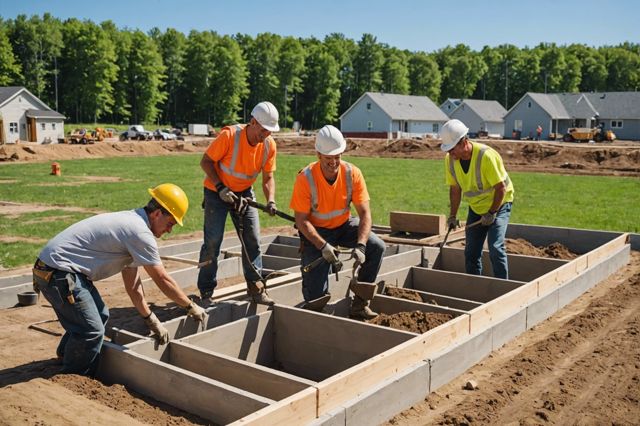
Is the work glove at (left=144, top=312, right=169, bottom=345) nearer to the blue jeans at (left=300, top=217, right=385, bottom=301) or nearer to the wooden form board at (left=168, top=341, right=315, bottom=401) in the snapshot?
the wooden form board at (left=168, top=341, right=315, bottom=401)

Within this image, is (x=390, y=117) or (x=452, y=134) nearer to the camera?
(x=452, y=134)

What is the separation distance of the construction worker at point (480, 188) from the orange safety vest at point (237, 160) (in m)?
1.96

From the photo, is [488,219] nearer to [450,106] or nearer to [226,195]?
[226,195]

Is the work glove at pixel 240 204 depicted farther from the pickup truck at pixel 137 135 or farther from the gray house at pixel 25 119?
the pickup truck at pixel 137 135

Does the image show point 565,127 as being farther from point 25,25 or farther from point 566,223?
point 25,25

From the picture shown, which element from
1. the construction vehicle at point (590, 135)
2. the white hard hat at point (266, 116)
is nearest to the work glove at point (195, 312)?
the white hard hat at point (266, 116)

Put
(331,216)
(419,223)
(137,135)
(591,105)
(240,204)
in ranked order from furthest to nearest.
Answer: (591,105) < (137,135) < (419,223) < (240,204) < (331,216)

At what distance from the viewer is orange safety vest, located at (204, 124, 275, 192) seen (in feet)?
20.3

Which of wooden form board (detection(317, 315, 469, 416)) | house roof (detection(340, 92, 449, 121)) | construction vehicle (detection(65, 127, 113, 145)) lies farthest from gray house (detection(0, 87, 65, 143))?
wooden form board (detection(317, 315, 469, 416))

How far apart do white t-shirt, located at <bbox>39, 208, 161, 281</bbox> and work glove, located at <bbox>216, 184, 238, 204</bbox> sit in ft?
5.49

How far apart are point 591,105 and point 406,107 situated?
58.8 feet

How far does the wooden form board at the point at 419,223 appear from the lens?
991cm

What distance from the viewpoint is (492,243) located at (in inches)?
262

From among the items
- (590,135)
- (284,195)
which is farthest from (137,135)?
(284,195)
